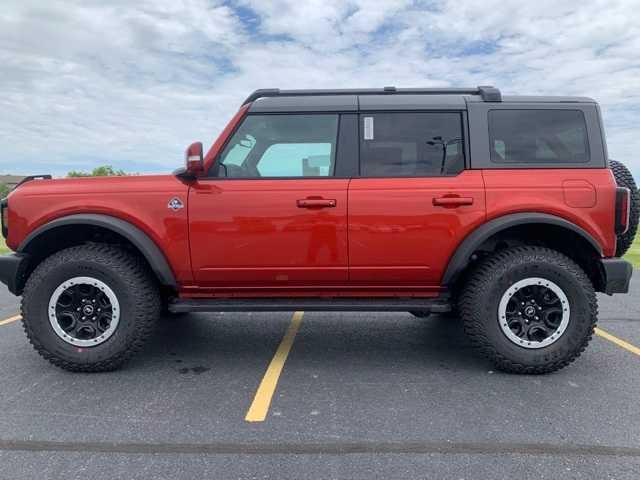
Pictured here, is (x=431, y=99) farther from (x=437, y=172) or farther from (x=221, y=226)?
(x=221, y=226)

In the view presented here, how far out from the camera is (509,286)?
3506mm

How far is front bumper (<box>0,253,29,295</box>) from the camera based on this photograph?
3.58 m

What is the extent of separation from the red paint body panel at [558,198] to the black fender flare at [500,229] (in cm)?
4

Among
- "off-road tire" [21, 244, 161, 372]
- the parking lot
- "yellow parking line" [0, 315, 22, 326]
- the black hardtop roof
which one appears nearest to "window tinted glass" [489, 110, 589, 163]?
the black hardtop roof

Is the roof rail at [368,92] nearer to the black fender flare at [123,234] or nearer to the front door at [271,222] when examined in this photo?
the front door at [271,222]

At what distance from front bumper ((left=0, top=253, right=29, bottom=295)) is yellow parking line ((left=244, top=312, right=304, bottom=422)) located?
199 centimetres

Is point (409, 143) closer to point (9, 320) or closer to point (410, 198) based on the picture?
point (410, 198)

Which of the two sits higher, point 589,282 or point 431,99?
point 431,99

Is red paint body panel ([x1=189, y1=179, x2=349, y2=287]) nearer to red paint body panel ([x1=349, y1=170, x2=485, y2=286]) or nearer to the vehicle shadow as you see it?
red paint body panel ([x1=349, y1=170, x2=485, y2=286])

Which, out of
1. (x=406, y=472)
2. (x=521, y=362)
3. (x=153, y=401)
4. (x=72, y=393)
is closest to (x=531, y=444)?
(x=406, y=472)

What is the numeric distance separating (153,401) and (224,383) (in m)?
0.50

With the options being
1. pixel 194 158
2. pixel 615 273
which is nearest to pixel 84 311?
pixel 194 158

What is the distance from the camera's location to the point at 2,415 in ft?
9.48

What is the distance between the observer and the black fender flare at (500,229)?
3453 millimetres
